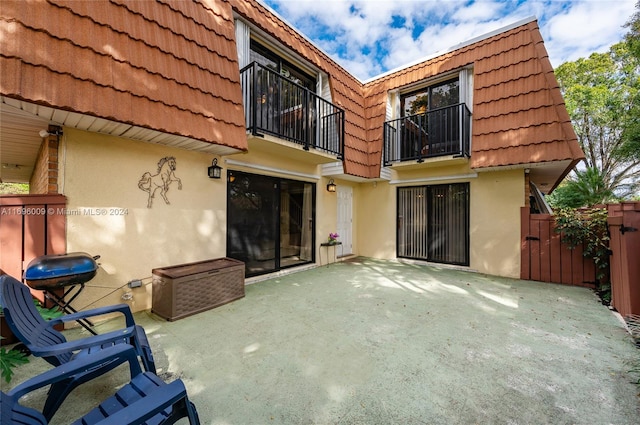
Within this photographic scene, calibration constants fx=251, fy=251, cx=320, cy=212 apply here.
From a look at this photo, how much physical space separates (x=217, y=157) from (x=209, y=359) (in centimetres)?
338

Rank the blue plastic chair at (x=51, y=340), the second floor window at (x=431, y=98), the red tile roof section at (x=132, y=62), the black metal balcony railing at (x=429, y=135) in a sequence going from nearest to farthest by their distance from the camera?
the blue plastic chair at (x=51, y=340) → the red tile roof section at (x=132, y=62) → the black metal balcony railing at (x=429, y=135) → the second floor window at (x=431, y=98)

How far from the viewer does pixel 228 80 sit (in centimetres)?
426

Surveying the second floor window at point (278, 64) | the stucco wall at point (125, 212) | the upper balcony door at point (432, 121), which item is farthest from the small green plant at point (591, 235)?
the stucco wall at point (125, 212)

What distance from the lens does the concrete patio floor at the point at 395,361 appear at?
73.3 inches

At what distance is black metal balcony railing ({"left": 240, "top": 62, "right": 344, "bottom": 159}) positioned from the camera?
4688 millimetres

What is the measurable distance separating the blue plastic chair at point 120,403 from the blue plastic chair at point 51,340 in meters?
0.21

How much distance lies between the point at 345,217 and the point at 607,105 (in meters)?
16.6

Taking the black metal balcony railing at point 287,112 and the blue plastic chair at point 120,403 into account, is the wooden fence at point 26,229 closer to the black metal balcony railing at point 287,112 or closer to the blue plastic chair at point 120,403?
the blue plastic chair at point 120,403

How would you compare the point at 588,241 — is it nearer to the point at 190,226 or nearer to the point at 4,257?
the point at 190,226

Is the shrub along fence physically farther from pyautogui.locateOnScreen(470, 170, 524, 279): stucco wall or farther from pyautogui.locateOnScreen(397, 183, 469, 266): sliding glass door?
pyautogui.locateOnScreen(397, 183, 469, 266): sliding glass door

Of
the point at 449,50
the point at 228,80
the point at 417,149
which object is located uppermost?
the point at 449,50

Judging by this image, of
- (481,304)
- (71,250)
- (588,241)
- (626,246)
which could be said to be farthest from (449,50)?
(71,250)

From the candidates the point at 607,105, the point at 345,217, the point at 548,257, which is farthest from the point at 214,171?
the point at 607,105

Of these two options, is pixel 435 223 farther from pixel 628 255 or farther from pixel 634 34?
pixel 634 34
